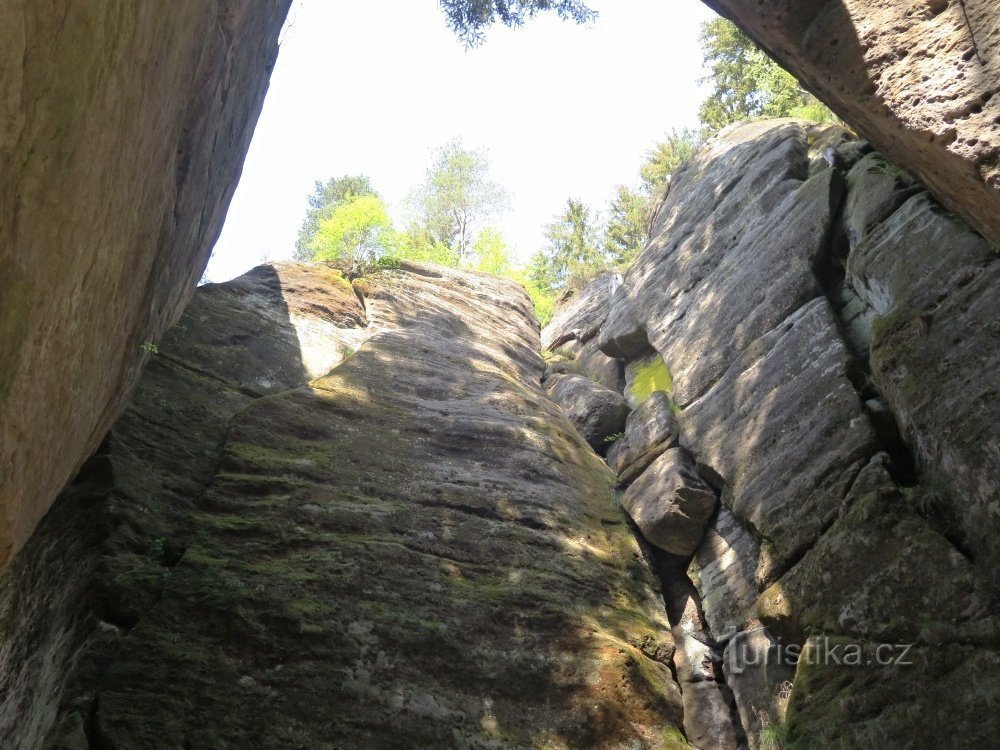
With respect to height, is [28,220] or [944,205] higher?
[944,205]

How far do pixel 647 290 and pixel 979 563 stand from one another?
891 centimetres

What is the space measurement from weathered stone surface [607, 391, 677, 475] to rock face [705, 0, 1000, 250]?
14.7ft

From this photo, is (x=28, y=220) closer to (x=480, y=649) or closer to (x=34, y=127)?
(x=34, y=127)

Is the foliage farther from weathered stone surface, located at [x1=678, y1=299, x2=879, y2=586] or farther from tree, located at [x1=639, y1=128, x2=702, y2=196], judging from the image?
weathered stone surface, located at [x1=678, y1=299, x2=879, y2=586]

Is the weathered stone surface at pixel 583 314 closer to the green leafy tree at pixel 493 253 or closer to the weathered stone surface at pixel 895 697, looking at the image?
the green leafy tree at pixel 493 253

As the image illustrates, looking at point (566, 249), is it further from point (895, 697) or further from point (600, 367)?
point (895, 697)

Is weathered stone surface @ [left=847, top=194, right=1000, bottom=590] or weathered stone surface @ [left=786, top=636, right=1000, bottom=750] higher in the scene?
weathered stone surface @ [left=847, top=194, right=1000, bottom=590]

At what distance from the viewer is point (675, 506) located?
8906 mm

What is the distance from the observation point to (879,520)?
6316 mm

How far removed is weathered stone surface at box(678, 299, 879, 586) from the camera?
23.4ft

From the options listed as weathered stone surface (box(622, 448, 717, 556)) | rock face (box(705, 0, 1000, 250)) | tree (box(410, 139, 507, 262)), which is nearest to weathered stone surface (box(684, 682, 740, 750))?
weathered stone surface (box(622, 448, 717, 556))

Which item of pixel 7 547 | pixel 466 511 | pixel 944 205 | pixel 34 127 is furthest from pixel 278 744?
pixel 944 205

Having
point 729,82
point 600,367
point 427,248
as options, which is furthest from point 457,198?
point 600,367

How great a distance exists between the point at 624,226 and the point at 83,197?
27.7 metres
